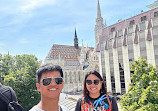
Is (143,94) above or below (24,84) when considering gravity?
above

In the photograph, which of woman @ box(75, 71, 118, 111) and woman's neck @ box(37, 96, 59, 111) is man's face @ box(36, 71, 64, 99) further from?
woman @ box(75, 71, 118, 111)

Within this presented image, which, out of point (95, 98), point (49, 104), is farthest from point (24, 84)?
point (49, 104)

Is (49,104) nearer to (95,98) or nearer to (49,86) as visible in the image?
(49,86)

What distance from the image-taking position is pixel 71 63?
7025 centimetres

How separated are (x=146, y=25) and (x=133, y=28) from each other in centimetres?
318

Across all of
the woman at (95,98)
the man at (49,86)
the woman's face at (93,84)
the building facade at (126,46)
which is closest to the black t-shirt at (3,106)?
the man at (49,86)

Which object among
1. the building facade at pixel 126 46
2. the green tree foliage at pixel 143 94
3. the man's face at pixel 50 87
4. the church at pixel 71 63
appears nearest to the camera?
the man's face at pixel 50 87

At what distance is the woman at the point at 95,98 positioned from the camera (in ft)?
12.0

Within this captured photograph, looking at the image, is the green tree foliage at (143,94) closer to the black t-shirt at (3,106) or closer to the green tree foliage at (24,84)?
the black t-shirt at (3,106)

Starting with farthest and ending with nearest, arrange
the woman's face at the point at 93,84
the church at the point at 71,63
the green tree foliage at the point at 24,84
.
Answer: the church at the point at 71,63 → the green tree foliage at the point at 24,84 → the woman's face at the point at 93,84

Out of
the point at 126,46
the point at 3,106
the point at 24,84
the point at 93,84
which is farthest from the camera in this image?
the point at 126,46

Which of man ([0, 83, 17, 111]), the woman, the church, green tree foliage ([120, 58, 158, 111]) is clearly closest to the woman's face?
the woman

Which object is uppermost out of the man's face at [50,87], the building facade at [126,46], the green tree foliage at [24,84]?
the building facade at [126,46]

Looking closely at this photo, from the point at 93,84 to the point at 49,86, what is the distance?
4.78 feet
